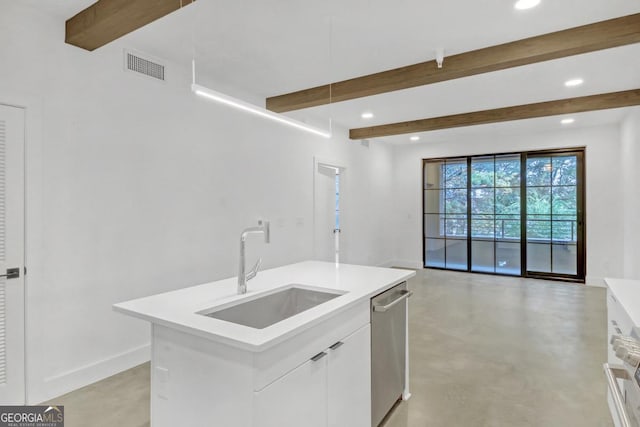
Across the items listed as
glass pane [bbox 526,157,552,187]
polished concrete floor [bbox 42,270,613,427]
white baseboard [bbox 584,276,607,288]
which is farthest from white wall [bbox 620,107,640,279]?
glass pane [bbox 526,157,552,187]

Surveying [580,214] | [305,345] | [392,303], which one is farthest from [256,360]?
[580,214]

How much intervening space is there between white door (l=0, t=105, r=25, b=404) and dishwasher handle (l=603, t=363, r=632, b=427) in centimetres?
323

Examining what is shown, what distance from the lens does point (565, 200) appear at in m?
6.18

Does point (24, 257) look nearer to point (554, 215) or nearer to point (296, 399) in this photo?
point (296, 399)

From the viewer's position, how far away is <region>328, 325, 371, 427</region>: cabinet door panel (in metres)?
1.71

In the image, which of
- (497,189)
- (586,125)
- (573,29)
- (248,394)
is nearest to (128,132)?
(248,394)

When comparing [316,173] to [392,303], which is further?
[316,173]

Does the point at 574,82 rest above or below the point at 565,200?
above

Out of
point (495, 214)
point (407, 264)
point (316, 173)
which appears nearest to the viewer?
point (316, 173)

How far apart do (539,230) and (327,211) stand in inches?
154

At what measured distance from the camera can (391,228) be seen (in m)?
7.74

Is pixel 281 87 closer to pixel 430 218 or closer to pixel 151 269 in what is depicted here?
pixel 151 269

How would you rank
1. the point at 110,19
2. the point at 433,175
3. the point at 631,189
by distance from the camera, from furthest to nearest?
1. the point at 433,175
2. the point at 631,189
3. the point at 110,19

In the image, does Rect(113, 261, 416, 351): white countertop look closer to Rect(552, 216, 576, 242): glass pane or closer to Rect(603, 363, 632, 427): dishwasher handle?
Rect(603, 363, 632, 427): dishwasher handle
